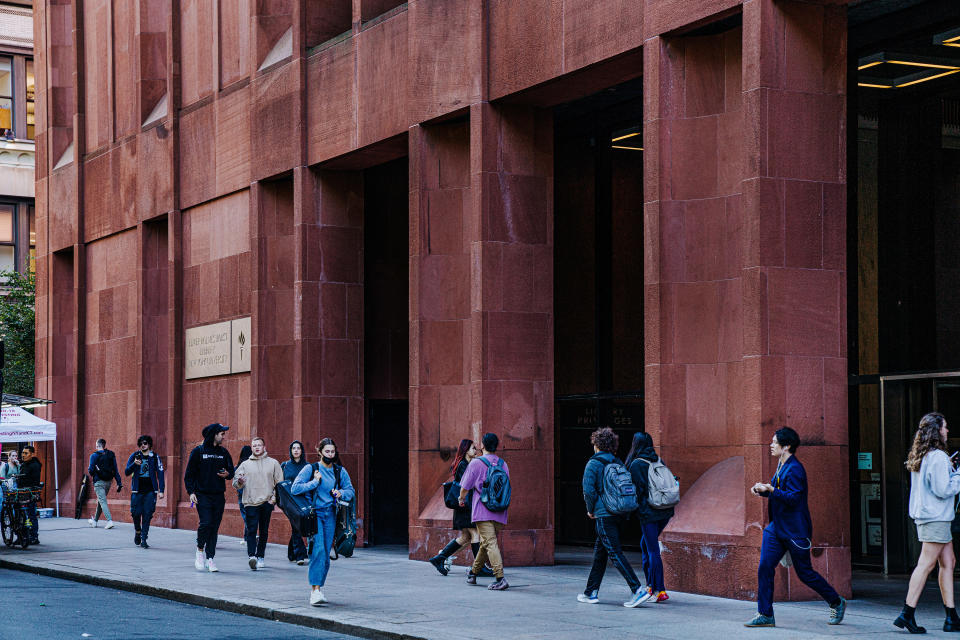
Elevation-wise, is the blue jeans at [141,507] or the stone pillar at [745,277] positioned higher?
the stone pillar at [745,277]

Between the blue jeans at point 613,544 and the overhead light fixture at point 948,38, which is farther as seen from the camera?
the overhead light fixture at point 948,38

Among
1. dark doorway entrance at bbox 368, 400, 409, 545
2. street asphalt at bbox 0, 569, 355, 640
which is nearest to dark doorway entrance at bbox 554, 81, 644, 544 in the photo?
dark doorway entrance at bbox 368, 400, 409, 545

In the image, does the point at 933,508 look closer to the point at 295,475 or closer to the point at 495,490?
the point at 495,490

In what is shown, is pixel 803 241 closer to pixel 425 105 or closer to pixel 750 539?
pixel 750 539

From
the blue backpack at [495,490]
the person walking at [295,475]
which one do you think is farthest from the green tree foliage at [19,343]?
the blue backpack at [495,490]

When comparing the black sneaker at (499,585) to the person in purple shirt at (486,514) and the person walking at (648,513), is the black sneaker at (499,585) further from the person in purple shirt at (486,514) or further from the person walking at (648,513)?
the person walking at (648,513)

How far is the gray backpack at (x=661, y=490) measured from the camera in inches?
532

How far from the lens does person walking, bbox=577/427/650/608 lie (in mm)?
13414

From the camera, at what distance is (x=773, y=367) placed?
46.5ft

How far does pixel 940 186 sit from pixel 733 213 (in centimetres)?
337

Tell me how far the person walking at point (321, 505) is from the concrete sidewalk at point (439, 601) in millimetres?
311

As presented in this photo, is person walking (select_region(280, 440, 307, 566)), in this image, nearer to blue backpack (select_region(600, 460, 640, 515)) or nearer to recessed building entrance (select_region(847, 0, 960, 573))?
blue backpack (select_region(600, 460, 640, 515))

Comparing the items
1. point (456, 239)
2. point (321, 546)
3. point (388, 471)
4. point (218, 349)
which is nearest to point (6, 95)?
point (218, 349)

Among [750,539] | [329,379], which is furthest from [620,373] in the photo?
[750,539]
